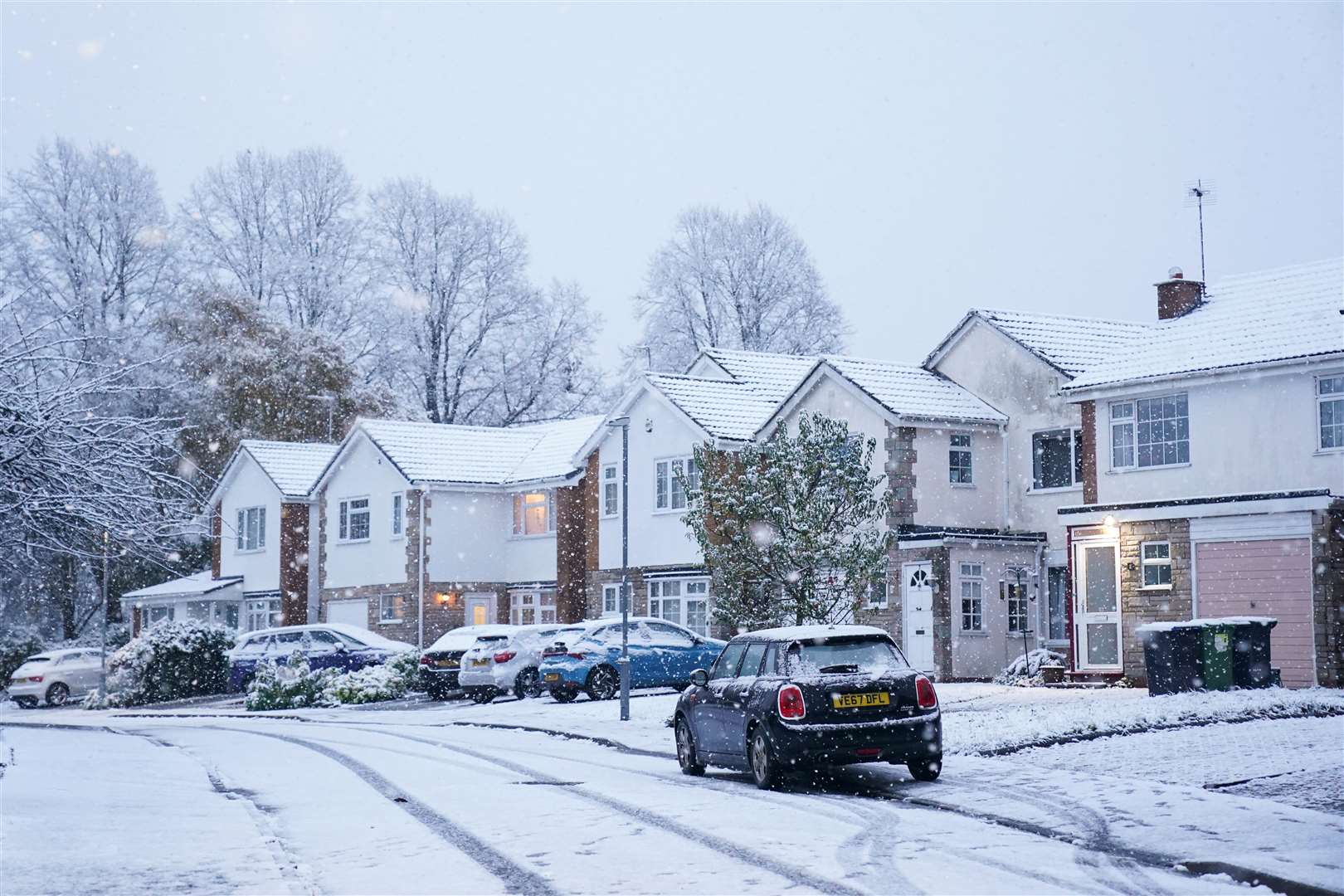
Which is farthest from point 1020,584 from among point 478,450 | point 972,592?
point 478,450

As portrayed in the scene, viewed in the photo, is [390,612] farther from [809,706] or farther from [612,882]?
[612,882]

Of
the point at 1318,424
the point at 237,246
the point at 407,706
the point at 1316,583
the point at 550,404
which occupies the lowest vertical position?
the point at 407,706

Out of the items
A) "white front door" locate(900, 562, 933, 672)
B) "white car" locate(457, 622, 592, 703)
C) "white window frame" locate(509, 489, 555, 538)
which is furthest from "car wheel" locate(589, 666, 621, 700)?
"white window frame" locate(509, 489, 555, 538)

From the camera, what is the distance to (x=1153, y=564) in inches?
1187

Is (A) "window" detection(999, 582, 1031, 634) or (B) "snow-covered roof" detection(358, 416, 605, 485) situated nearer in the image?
(A) "window" detection(999, 582, 1031, 634)

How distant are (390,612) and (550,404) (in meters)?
19.8

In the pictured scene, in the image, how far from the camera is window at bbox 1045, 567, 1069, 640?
35344mm

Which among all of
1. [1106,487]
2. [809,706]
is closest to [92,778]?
[809,706]

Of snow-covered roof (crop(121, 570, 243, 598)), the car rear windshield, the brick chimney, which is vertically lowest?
the car rear windshield

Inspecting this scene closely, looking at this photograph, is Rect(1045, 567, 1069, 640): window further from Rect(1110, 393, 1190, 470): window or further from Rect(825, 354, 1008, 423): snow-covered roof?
Rect(825, 354, 1008, 423): snow-covered roof

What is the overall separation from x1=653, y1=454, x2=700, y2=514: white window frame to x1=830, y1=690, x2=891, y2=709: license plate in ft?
81.3

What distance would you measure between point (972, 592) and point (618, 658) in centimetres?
773

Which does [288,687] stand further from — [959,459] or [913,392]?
[959,459]

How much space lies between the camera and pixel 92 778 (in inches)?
684
